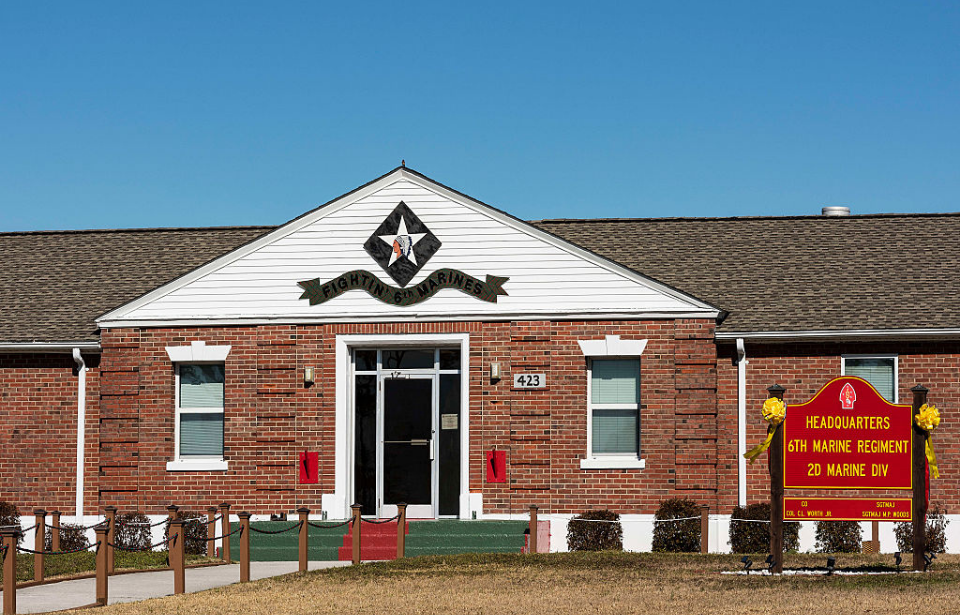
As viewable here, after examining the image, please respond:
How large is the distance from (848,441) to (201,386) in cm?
1062

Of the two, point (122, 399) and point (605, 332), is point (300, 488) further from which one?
point (605, 332)

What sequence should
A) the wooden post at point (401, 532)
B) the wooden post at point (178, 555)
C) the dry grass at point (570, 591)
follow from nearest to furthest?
the dry grass at point (570, 591)
the wooden post at point (178, 555)
the wooden post at point (401, 532)

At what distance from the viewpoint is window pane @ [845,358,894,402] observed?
21078mm

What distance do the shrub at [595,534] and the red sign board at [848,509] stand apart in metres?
4.53

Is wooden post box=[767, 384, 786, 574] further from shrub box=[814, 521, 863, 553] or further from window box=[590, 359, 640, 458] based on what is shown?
window box=[590, 359, 640, 458]

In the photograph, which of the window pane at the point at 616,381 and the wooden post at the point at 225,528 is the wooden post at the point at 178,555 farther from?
the window pane at the point at 616,381

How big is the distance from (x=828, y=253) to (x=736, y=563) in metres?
8.21

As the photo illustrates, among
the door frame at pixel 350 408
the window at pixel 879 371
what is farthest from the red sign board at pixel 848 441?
the door frame at pixel 350 408

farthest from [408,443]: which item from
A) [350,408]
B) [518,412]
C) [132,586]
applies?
[132,586]

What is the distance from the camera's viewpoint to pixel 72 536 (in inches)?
843

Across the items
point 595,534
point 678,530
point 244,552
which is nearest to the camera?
point 244,552

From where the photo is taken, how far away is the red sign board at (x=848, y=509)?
15812 mm

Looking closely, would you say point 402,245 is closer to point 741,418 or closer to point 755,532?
point 741,418

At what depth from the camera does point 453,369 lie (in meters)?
21.3
